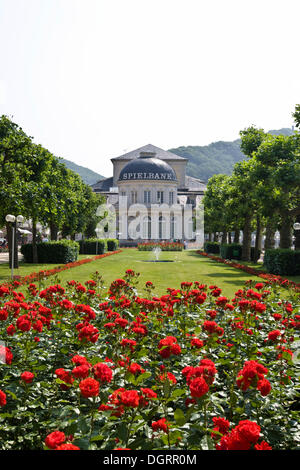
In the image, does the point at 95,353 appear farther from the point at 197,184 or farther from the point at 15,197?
the point at 197,184

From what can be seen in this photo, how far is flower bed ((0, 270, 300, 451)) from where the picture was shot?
2945mm

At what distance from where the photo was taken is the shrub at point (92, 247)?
1735 inches

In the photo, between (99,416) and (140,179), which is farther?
(140,179)

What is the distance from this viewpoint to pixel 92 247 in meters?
44.8

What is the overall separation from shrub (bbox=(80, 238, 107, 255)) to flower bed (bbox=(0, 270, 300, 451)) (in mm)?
37208

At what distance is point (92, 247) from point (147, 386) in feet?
134

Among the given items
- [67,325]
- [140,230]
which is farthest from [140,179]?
[67,325]

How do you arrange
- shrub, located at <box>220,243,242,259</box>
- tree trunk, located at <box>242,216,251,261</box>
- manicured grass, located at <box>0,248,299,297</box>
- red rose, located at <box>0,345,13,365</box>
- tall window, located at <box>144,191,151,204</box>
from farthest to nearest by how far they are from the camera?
tall window, located at <box>144,191,151,204</box>
shrub, located at <box>220,243,242,259</box>
tree trunk, located at <box>242,216,251,261</box>
manicured grass, located at <box>0,248,299,297</box>
red rose, located at <box>0,345,13,365</box>

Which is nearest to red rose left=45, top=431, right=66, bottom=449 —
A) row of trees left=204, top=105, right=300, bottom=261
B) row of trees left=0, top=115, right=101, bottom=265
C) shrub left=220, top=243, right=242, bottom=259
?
row of trees left=0, top=115, right=101, bottom=265

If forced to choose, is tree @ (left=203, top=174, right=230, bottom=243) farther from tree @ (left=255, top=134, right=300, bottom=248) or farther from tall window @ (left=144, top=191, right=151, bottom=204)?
tall window @ (left=144, top=191, right=151, bottom=204)

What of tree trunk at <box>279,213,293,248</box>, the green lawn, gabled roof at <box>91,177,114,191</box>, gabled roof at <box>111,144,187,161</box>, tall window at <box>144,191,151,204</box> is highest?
gabled roof at <box>111,144,187,161</box>

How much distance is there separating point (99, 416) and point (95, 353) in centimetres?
183

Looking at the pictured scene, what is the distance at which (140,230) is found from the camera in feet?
246
